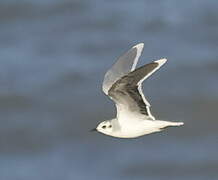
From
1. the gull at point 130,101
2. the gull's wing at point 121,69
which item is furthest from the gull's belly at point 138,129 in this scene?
the gull's wing at point 121,69

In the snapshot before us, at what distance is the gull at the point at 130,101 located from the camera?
5.30 meters

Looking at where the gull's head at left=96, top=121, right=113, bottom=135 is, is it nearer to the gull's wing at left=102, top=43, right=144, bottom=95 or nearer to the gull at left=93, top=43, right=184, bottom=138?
the gull at left=93, top=43, right=184, bottom=138

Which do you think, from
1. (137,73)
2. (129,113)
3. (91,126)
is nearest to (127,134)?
(129,113)

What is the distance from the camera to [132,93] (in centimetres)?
543

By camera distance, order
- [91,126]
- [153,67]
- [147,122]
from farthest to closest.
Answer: [91,126], [147,122], [153,67]

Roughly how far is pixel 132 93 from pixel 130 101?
0.34 ft

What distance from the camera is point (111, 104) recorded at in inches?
322

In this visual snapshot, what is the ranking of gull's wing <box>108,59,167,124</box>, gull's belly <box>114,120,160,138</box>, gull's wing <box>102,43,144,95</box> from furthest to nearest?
gull's wing <box>102,43,144,95</box> → gull's belly <box>114,120,160,138</box> → gull's wing <box>108,59,167,124</box>

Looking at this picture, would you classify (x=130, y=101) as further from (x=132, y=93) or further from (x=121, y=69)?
(x=121, y=69)

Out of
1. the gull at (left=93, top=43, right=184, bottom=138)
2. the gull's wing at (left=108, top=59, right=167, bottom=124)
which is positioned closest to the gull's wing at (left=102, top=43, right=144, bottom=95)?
the gull at (left=93, top=43, right=184, bottom=138)

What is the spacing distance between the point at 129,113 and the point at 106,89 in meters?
0.19

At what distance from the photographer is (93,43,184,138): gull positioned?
5.30 meters

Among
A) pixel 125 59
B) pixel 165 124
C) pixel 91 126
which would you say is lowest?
pixel 165 124

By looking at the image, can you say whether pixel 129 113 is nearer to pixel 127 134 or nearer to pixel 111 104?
pixel 127 134
